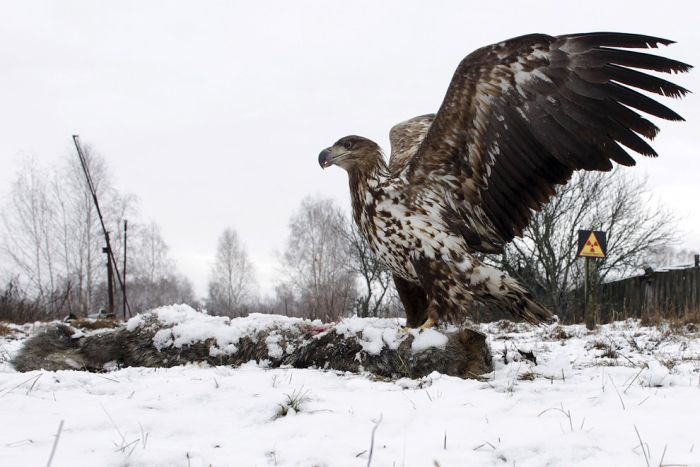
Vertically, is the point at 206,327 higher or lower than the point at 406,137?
lower

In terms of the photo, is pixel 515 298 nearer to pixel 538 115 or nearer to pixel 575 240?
pixel 538 115

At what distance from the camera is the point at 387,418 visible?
2.36 meters

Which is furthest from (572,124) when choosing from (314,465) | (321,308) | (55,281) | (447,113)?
(55,281)

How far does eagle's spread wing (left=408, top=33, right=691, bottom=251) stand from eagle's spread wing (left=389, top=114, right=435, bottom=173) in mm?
1084

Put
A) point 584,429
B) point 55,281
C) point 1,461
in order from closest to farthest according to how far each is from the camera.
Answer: point 1,461 < point 584,429 < point 55,281

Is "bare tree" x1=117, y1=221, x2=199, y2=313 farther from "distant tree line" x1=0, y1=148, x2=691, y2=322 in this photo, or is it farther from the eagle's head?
the eagle's head

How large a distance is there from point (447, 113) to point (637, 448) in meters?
2.64

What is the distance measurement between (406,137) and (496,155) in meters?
1.61

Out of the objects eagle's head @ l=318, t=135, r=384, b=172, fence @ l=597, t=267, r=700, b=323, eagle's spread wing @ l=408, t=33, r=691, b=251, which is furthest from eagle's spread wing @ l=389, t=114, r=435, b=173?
fence @ l=597, t=267, r=700, b=323

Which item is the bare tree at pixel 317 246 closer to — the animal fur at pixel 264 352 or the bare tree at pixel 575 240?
the bare tree at pixel 575 240

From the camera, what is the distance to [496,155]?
13.4 feet

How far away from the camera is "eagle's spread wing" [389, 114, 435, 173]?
5.38m

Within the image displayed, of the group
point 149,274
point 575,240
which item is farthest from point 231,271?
point 575,240

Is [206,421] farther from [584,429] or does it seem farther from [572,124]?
[572,124]
